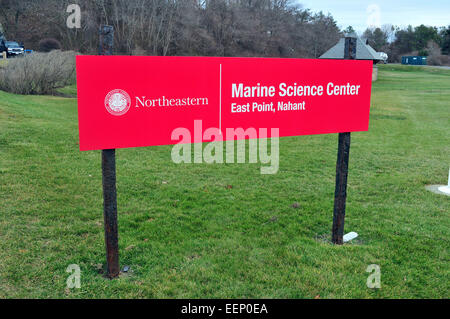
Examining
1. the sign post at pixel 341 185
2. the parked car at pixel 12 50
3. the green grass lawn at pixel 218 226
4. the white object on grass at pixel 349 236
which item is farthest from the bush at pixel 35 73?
the parked car at pixel 12 50

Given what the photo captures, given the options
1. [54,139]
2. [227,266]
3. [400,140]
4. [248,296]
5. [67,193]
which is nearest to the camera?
[248,296]

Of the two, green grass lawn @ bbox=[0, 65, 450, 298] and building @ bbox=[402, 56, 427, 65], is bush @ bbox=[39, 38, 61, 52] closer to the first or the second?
green grass lawn @ bbox=[0, 65, 450, 298]

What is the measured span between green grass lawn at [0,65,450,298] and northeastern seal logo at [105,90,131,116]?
1.56 metres

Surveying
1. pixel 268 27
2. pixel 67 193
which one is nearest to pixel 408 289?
pixel 67 193

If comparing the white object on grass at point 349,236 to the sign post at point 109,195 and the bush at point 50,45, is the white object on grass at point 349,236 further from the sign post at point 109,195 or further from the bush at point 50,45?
the bush at point 50,45

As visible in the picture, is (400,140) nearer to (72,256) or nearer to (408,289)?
(408,289)

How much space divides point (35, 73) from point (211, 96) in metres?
19.0

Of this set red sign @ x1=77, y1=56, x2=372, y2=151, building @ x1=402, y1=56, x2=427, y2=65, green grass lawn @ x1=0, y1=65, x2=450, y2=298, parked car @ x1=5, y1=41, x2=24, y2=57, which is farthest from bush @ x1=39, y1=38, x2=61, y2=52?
building @ x1=402, y1=56, x2=427, y2=65

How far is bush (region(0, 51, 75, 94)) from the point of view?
19891 millimetres

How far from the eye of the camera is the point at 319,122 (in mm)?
4652

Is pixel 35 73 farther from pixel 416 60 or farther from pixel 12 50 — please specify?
pixel 416 60

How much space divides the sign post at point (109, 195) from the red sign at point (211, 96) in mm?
156

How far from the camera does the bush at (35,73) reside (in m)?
19.9

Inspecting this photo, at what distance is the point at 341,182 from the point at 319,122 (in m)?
0.77
